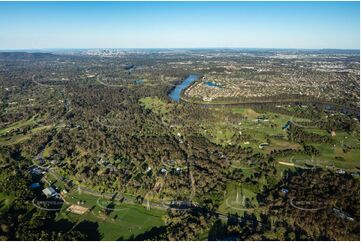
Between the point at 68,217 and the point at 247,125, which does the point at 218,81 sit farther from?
the point at 68,217

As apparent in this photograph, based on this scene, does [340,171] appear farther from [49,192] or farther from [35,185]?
[35,185]

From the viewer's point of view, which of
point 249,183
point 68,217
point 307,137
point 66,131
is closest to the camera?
point 68,217

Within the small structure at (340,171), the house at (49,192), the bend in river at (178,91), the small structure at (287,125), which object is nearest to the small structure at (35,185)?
the house at (49,192)

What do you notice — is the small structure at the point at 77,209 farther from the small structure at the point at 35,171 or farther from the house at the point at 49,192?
the small structure at the point at 35,171

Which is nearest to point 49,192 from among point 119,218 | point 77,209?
point 77,209

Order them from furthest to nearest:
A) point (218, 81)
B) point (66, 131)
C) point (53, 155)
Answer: point (218, 81)
point (66, 131)
point (53, 155)

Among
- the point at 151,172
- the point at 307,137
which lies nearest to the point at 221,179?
the point at 151,172
